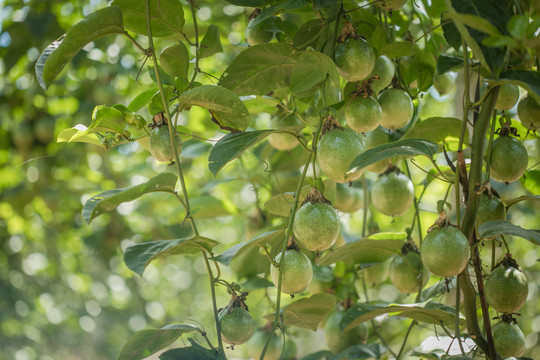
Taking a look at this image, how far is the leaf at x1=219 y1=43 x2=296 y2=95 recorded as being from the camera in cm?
62

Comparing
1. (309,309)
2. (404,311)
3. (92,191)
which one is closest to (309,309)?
(309,309)

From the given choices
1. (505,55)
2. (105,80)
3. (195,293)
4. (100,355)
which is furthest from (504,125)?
(195,293)

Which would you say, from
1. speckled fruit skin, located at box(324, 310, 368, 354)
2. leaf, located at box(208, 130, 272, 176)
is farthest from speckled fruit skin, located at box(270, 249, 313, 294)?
speckled fruit skin, located at box(324, 310, 368, 354)

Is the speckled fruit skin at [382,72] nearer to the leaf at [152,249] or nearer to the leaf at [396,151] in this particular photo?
the leaf at [396,151]

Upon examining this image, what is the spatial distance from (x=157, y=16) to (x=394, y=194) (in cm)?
37

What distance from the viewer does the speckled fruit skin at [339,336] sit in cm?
89

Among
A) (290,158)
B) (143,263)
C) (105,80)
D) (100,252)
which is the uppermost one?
(143,263)

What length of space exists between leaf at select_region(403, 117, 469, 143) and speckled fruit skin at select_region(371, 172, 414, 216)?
7 cm

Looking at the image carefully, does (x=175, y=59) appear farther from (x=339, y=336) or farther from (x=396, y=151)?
(x=339, y=336)

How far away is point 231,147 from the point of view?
57 cm

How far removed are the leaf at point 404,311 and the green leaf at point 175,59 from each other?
0.34m

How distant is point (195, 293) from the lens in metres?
5.14

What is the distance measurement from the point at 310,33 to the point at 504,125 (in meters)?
0.25

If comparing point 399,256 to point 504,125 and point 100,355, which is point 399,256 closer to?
point 504,125
